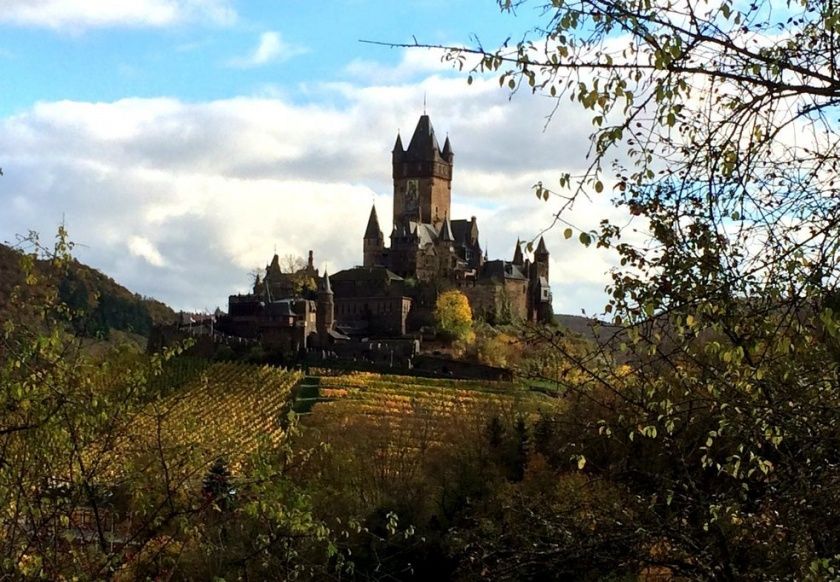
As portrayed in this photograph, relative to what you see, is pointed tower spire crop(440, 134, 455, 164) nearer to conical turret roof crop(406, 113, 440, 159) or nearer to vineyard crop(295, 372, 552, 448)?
conical turret roof crop(406, 113, 440, 159)

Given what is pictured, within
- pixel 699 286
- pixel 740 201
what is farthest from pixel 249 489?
pixel 740 201

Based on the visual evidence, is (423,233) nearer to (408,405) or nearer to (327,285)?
(327,285)

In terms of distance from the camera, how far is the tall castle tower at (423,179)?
298ft

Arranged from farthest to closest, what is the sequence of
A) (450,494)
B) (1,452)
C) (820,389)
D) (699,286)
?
1. (450,494)
2. (1,452)
3. (820,389)
4. (699,286)

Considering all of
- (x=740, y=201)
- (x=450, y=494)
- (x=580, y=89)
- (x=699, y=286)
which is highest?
(x=580, y=89)

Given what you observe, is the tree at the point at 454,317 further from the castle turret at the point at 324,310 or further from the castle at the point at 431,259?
the castle turret at the point at 324,310

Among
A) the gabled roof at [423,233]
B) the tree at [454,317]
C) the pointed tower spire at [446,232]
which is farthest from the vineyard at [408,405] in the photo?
the pointed tower spire at [446,232]

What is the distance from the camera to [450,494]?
27422 mm

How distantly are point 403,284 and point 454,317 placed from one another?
6.49m

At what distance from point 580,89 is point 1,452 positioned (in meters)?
4.92

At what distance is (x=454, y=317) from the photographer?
236ft

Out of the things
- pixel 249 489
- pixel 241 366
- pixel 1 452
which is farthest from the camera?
pixel 241 366

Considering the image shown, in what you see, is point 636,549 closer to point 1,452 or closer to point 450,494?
point 1,452

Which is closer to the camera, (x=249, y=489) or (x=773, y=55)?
(x=773, y=55)
